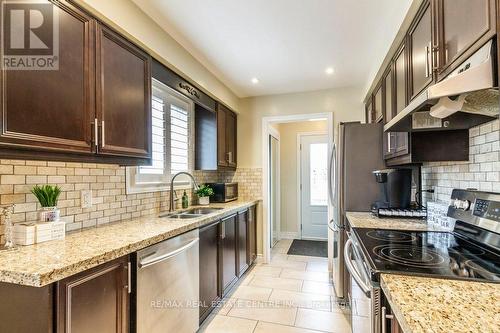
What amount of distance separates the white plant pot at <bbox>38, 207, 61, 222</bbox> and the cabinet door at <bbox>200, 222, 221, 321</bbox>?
1014 mm

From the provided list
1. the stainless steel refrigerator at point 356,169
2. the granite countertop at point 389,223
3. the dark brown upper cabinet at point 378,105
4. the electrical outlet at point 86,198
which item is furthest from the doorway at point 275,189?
the electrical outlet at point 86,198

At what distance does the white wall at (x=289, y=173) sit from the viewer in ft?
16.8

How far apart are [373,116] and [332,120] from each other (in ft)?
2.33

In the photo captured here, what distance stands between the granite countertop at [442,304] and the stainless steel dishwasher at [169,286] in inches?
47.0

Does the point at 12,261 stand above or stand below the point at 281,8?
below

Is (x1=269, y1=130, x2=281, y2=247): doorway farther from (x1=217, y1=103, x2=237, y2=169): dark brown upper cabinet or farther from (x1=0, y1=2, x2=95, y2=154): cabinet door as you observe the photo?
(x1=0, y1=2, x2=95, y2=154): cabinet door

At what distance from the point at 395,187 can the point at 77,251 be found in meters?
2.36

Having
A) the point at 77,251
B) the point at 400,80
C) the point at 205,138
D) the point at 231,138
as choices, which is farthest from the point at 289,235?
the point at 77,251

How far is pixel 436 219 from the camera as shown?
6.26ft

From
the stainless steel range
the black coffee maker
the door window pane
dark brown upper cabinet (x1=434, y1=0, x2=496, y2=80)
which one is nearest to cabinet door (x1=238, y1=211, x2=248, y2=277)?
the black coffee maker

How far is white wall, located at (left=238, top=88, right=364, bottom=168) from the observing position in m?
3.59

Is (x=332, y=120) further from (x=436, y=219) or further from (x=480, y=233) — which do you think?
(x=480, y=233)

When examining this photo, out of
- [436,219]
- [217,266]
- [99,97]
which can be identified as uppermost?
[99,97]

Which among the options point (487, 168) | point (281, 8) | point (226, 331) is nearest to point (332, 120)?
point (281, 8)
